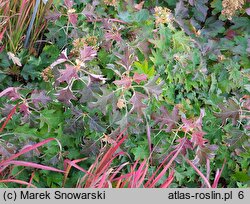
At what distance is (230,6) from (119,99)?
1.00m

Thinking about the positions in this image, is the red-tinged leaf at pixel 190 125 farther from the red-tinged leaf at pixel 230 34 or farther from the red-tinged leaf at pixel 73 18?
the red-tinged leaf at pixel 230 34

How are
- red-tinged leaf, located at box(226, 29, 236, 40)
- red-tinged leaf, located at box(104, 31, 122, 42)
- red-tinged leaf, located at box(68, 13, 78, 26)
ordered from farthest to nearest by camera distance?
1. red-tinged leaf, located at box(226, 29, 236, 40)
2. red-tinged leaf, located at box(68, 13, 78, 26)
3. red-tinged leaf, located at box(104, 31, 122, 42)

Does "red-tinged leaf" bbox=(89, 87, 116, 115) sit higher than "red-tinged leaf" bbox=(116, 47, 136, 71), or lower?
lower

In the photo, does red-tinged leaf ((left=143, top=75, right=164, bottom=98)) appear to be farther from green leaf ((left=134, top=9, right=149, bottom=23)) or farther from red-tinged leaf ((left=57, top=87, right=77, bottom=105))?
green leaf ((left=134, top=9, right=149, bottom=23))

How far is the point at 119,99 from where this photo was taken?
199 centimetres

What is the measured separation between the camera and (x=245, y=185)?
6.89 ft

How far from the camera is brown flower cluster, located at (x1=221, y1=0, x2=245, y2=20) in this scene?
2.65 meters

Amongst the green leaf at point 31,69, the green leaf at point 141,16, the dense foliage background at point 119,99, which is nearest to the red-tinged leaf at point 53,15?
the dense foliage background at point 119,99

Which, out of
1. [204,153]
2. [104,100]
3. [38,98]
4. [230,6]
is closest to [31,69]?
[38,98]

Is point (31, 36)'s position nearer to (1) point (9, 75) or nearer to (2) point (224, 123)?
(1) point (9, 75)

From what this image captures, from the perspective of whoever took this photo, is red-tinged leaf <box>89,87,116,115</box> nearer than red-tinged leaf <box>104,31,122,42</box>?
Yes

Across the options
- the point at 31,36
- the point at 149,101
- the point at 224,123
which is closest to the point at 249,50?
the point at 224,123

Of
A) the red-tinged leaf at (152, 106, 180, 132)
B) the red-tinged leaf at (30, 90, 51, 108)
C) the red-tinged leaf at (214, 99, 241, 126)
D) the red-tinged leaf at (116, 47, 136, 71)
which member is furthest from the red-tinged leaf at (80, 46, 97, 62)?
the red-tinged leaf at (214, 99, 241, 126)

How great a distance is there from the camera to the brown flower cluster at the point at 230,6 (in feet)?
8.68
